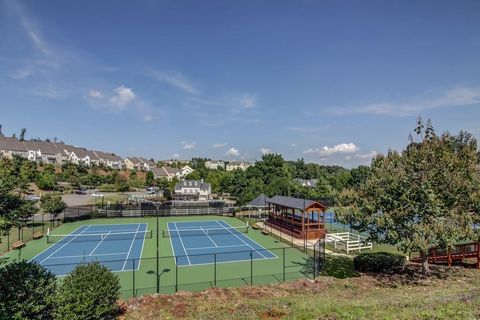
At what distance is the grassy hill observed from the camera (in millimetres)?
7621

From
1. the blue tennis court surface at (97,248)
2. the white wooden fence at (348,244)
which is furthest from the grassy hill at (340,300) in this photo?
the blue tennis court surface at (97,248)

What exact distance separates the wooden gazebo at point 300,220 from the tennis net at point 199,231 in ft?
13.1

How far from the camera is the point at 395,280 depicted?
47.5 ft

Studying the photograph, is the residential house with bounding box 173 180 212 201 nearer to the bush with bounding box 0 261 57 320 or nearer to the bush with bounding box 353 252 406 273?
the bush with bounding box 353 252 406 273

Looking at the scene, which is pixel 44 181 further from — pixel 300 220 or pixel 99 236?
pixel 300 220

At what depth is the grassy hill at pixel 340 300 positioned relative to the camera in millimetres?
7621

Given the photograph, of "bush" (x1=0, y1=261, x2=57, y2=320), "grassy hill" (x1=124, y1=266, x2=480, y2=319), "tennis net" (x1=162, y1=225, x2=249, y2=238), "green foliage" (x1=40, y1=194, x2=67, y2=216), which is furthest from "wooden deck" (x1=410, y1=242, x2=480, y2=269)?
"green foliage" (x1=40, y1=194, x2=67, y2=216)

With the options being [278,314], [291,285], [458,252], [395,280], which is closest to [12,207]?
[278,314]

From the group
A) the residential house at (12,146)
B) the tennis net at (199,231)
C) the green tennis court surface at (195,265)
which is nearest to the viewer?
the green tennis court surface at (195,265)

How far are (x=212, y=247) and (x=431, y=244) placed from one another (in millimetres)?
17843

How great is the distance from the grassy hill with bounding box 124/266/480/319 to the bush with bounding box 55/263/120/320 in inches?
41.5

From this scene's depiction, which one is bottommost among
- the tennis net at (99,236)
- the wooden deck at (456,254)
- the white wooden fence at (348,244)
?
the tennis net at (99,236)

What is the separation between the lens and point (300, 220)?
33000 mm

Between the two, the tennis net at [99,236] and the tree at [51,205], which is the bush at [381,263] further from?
the tree at [51,205]
